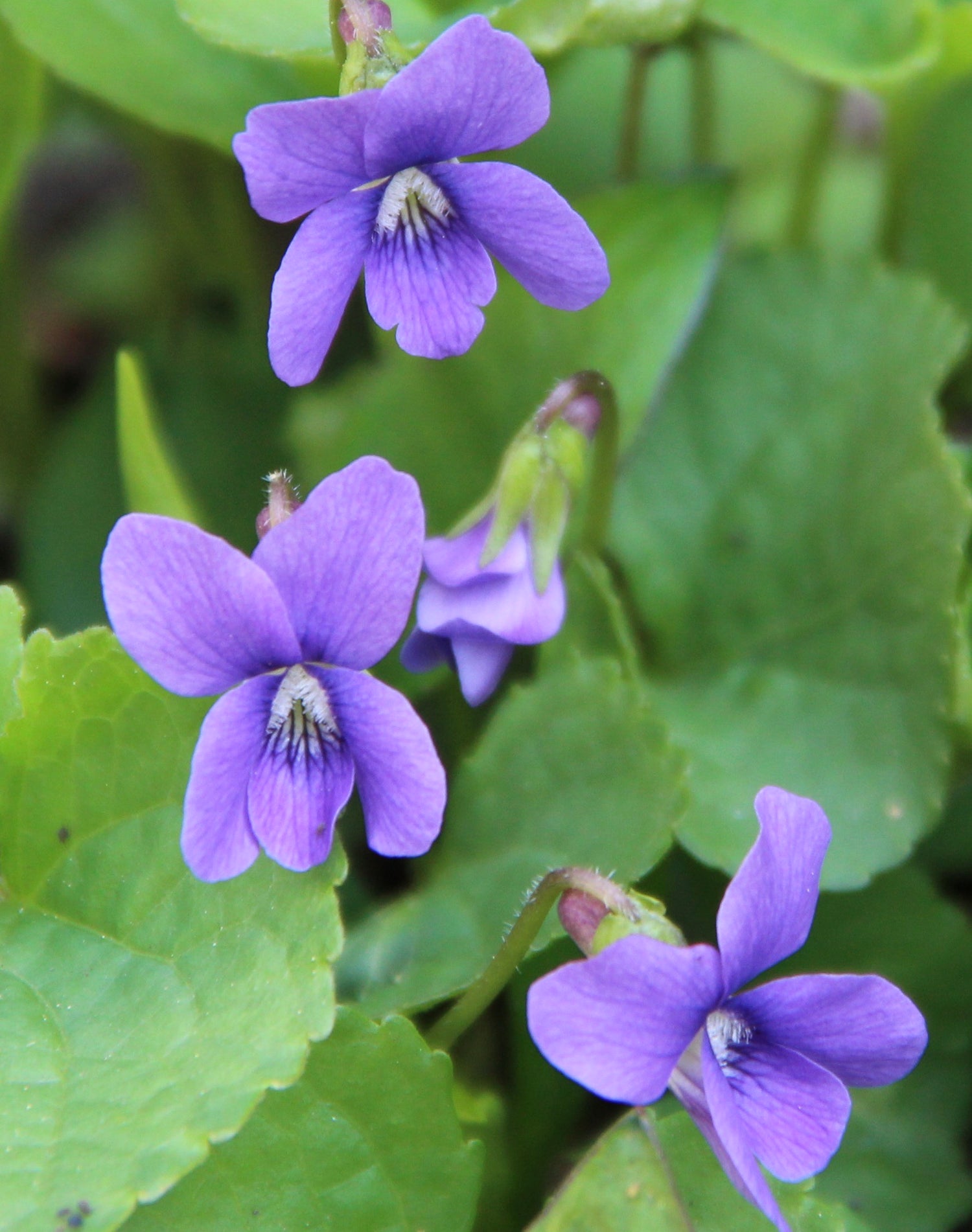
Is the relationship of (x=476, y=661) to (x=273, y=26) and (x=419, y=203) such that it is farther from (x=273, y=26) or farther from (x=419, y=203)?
(x=273, y=26)

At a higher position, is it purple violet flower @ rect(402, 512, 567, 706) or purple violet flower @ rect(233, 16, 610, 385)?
purple violet flower @ rect(233, 16, 610, 385)

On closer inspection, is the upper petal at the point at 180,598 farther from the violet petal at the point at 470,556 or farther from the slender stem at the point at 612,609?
the slender stem at the point at 612,609

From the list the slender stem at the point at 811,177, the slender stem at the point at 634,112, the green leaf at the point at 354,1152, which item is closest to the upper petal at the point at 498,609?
the green leaf at the point at 354,1152

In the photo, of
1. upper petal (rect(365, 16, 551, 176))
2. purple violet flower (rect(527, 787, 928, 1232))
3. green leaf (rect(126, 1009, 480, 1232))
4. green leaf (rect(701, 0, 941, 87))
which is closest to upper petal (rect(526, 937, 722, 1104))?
purple violet flower (rect(527, 787, 928, 1232))

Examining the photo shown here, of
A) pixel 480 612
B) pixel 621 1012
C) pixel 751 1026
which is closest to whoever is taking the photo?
pixel 621 1012

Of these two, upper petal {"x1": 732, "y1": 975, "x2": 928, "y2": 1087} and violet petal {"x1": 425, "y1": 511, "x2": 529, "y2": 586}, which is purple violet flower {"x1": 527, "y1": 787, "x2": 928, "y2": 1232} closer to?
upper petal {"x1": 732, "y1": 975, "x2": 928, "y2": 1087}

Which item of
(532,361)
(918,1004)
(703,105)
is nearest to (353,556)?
(532,361)
